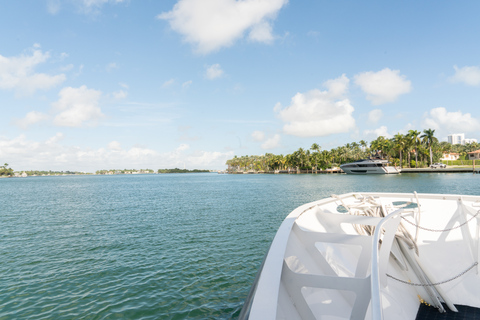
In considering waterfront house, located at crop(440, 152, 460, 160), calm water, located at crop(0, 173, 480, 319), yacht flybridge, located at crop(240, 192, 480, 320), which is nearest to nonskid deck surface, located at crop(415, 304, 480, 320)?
yacht flybridge, located at crop(240, 192, 480, 320)

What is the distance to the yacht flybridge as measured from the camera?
2.74m

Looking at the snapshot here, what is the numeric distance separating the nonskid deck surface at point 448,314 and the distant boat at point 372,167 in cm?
9850

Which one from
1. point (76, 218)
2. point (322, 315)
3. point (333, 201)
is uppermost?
point (333, 201)

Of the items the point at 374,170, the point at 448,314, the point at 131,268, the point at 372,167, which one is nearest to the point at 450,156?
the point at 374,170

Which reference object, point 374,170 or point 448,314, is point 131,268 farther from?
point 374,170

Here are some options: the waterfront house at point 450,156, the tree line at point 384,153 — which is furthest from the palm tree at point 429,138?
the waterfront house at point 450,156

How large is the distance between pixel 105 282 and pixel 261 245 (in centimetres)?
663

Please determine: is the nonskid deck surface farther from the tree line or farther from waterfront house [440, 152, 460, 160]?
waterfront house [440, 152, 460, 160]

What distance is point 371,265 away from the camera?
2.38m

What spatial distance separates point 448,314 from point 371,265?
447 centimetres

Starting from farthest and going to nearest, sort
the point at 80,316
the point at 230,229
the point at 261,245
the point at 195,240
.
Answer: the point at 230,229, the point at 195,240, the point at 261,245, the point at 80,316

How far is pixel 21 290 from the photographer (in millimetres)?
8242

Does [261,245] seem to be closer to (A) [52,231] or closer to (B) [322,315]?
(B) [322,315]

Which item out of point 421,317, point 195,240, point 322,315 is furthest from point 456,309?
point 195,240
